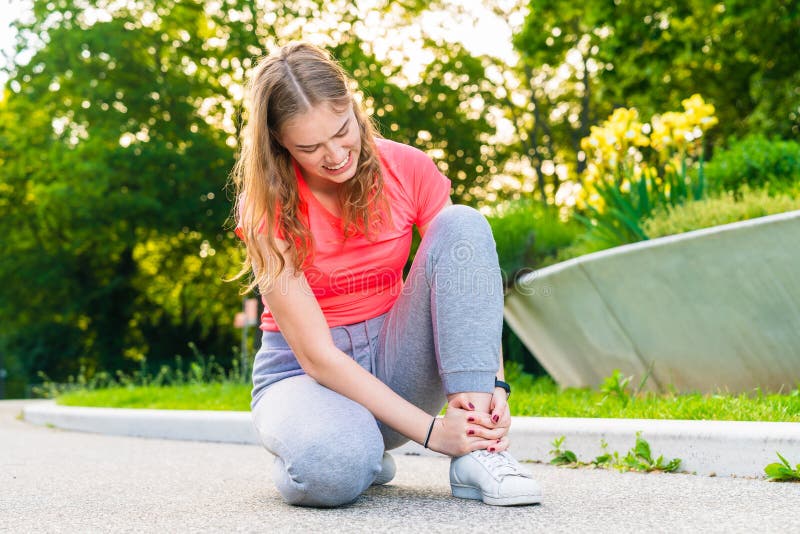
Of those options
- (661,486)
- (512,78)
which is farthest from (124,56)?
(661,486)

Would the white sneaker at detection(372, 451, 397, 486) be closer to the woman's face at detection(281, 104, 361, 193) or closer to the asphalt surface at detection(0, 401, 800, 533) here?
the asphalt surface at detection(0, 401, 800, 533)

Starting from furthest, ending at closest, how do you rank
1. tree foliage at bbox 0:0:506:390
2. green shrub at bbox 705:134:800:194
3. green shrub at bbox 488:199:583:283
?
1. tree foliage at bbox 0:0:506:390
2. green shrub at bbox 705:134:800:194
3. green shrub at bbox 488:199:583:283

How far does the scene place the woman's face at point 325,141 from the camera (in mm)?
2506

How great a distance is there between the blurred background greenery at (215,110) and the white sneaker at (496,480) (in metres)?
9.87

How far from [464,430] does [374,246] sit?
65cm

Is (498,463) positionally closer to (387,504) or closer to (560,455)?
(387,504)

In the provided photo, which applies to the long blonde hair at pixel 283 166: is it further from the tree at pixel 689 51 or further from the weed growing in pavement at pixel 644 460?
the tree at pixel 689 51

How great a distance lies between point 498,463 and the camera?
96.5 inches

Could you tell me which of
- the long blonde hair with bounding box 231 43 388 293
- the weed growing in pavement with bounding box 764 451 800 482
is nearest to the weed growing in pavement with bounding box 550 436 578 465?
the weed growing in pavement with bounding box 764 451 800 482

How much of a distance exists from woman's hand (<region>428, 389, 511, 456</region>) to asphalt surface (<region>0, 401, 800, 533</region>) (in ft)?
0.54

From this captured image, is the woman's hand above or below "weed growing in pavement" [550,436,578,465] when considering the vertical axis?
above

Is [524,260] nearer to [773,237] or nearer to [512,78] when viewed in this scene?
[773,237]

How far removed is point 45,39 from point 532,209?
48.7 feet

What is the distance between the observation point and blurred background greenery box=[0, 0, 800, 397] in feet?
43.7
